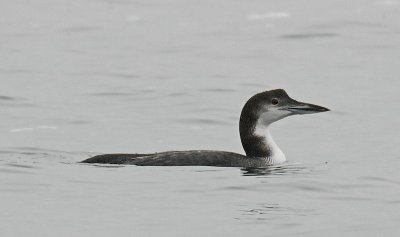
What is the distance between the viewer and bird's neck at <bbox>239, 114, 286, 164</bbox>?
1703 centimetres

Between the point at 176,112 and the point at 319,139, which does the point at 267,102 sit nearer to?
the point at 319,139

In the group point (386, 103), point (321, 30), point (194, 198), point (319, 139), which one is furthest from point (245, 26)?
point (194, 198)

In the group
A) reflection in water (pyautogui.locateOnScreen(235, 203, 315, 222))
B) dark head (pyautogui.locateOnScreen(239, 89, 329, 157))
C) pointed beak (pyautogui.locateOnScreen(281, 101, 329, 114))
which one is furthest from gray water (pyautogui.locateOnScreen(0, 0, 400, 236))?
pointed beak (pyautogui.locateOnScreen(281, 101, 329, 114))

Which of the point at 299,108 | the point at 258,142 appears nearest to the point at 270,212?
the point at 258,142

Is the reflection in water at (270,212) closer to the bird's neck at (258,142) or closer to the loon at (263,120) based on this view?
the loon at (263,120)

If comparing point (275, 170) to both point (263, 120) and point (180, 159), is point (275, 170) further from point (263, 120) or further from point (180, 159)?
point (180, 159)

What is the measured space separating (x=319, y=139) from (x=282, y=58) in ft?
26.8

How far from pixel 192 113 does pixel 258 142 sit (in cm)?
518

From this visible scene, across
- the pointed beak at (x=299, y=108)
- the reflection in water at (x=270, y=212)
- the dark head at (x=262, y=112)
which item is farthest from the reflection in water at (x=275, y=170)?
the reflection in water at (x=270, y=212)

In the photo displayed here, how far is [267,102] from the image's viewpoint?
17.0 meters

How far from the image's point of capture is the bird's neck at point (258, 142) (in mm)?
17031

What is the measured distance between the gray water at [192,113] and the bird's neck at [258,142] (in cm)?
25

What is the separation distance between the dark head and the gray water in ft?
1.64

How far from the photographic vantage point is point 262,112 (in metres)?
17.0
